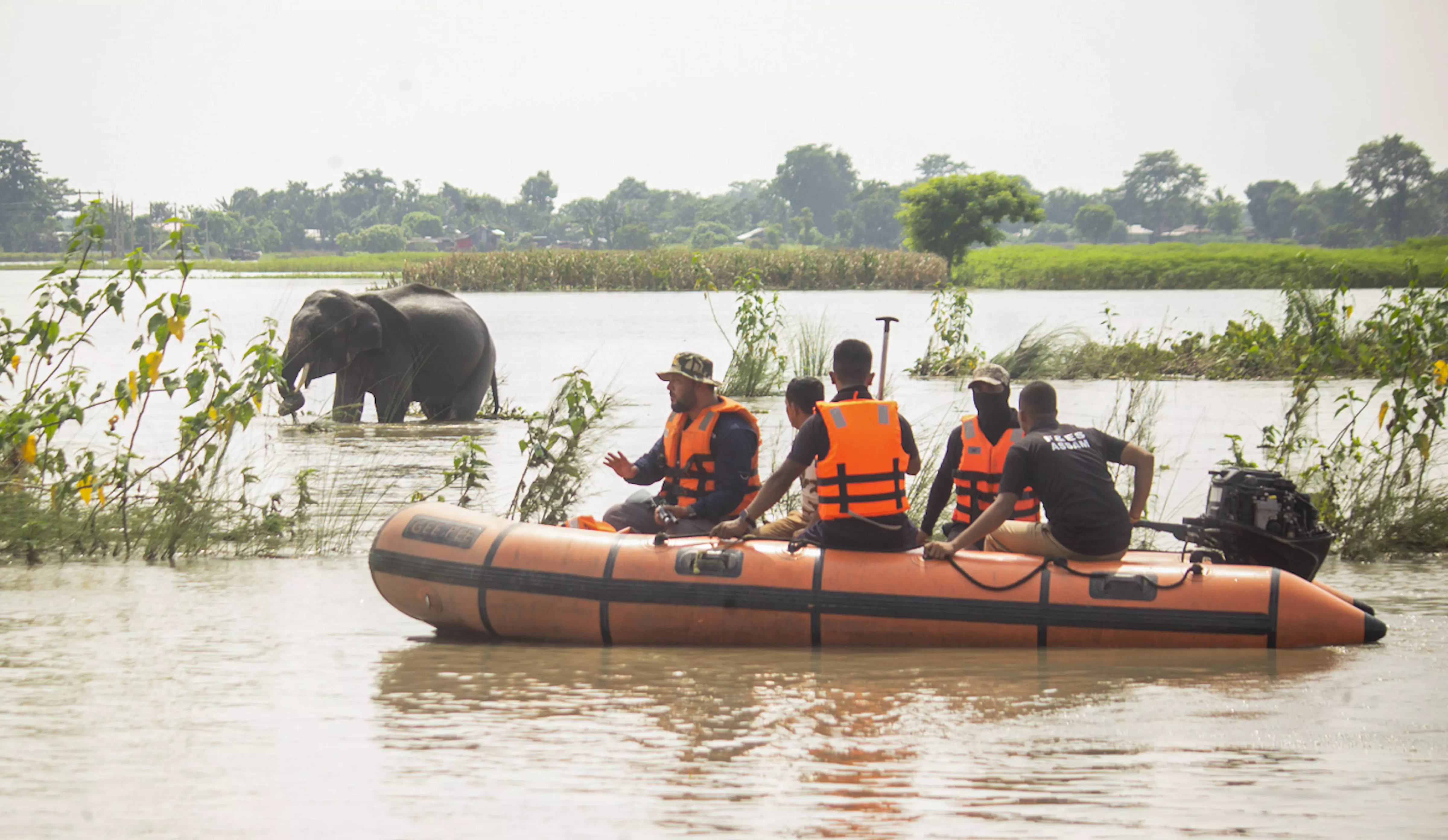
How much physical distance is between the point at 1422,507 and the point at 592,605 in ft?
17.0

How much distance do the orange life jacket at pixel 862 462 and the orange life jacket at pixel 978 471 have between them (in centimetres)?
50

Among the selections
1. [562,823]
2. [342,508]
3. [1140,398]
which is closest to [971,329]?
[1140,398]

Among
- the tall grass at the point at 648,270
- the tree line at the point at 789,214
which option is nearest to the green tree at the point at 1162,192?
the tree line at the point at 789,214

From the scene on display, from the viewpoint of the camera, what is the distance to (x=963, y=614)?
5652mm

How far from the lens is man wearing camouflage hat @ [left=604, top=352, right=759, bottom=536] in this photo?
619 centimetres

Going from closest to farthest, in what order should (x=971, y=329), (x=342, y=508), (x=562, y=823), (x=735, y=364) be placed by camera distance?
1. (x=562, y=823)
2. (x=342, y=508)
3. (x=735, y=364)
4. (x=971, y=329)

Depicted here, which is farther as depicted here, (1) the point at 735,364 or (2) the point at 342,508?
(1) the point at 735,364

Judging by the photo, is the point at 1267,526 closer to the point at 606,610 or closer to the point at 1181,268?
the point at 606,610

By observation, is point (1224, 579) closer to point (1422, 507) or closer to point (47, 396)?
point (1422, 507)

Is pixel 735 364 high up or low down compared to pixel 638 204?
down

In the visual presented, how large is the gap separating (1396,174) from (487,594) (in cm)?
10017

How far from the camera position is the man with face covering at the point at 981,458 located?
614cm

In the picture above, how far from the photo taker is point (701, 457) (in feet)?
20.7

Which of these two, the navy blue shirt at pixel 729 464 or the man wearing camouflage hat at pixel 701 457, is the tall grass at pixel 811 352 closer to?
the man wearing camouflage hat at pixel 701 457
